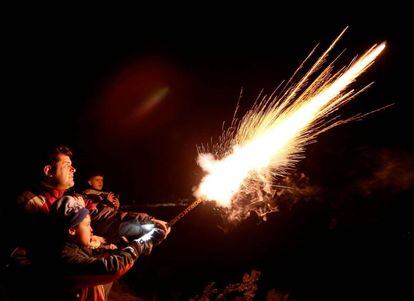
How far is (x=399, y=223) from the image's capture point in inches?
292

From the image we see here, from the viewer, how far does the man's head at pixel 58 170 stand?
340 cm

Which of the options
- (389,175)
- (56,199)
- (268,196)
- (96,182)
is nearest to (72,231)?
(56,199)

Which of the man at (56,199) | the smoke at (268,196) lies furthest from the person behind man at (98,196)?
the smoke at (268,196)

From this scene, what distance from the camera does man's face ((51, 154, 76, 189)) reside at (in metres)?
3.41

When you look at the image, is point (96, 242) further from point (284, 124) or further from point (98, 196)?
point (284, 124)

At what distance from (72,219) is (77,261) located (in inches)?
13.0

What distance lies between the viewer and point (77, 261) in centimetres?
253

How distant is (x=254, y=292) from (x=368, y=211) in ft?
11.8

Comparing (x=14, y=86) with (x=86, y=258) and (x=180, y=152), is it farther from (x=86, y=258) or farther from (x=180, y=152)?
(x=86, y=258)

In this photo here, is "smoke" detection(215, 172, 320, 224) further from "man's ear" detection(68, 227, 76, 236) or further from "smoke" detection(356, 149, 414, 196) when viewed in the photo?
"man's ear" detection(68, 227, 76, 236)

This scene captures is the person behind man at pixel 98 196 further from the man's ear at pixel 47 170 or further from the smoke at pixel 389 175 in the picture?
the smoke at pixel 389 175

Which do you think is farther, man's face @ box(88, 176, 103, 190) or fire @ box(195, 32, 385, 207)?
man's face @ box(88, 176, 103, 190)

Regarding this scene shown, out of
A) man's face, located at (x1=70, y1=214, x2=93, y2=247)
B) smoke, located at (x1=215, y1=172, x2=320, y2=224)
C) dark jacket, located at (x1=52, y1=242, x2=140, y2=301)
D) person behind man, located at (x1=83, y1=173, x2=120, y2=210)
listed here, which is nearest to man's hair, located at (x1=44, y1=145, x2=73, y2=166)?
man's face, located at (x1=70, y1=214, x2=93, y2=247)

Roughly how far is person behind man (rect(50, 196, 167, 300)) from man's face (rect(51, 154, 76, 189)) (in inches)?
29.7
